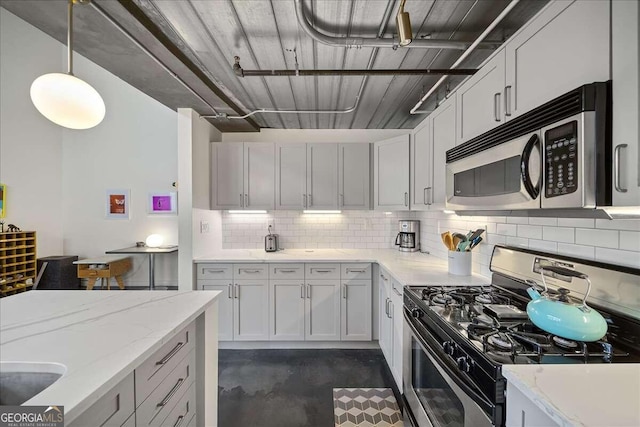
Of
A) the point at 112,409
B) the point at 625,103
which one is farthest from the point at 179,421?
the point at 625,103

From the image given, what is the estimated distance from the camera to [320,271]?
288 centimetres

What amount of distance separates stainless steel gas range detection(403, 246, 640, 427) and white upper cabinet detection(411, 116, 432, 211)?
894 millimetres

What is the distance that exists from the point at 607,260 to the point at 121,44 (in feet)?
9.61

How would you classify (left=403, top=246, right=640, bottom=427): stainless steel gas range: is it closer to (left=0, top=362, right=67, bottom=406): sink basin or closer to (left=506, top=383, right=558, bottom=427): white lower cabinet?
(left=506, top=383, right=558, bottom=427): white lower cabinet

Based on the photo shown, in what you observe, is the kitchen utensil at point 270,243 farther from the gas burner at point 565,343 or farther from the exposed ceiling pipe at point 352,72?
the gas burner at point 565,343

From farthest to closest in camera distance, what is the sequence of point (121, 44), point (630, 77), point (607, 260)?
A: point (121, 44) < point (607, 260) < point (630, 77)

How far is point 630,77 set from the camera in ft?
2.50

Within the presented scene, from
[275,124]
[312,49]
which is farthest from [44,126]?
[312,49]

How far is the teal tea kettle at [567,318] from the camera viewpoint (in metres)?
0.92

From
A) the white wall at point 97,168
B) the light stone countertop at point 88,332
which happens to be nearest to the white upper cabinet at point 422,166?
the light stone countertop at point 88,332

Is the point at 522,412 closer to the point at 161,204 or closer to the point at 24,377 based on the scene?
the point at 24,377

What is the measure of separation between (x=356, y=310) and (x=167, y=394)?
204cm

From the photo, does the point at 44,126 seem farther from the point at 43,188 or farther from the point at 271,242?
the point at 271,242

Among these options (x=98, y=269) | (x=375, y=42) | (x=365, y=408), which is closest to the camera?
(x=375, y=42)
